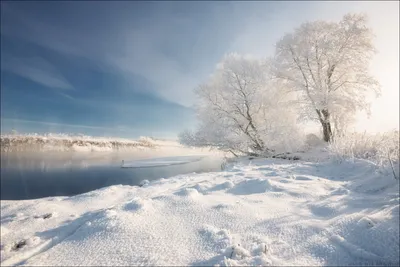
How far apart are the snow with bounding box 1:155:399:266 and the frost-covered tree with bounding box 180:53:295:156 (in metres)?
7.32

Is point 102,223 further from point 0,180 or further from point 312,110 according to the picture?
point 312,110

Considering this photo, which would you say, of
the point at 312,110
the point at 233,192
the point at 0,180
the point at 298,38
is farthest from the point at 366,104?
the point at 0,180

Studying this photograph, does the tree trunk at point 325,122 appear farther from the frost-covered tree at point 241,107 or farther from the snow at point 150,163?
the snow at point 150,163

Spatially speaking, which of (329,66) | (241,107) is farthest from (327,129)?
(241,107)

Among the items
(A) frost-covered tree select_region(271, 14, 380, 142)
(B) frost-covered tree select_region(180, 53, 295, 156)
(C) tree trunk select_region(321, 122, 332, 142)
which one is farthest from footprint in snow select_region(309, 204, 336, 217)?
(C) tree trunk select_region(321, 122, 332, 142)

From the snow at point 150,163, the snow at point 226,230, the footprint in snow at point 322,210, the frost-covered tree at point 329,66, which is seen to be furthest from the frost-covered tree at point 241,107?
the footprint in snow at point 322,210

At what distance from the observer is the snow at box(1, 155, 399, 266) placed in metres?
1.69

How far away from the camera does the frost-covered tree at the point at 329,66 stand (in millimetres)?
10219

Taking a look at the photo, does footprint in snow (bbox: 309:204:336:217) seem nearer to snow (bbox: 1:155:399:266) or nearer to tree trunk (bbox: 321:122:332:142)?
snow (bbox: 1:155:399:266)

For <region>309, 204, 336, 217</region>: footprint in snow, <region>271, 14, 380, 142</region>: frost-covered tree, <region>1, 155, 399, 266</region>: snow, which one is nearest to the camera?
<region>1, 155, 399, 266</region>: snow

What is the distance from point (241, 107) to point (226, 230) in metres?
9.29

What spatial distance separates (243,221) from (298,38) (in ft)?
35.6

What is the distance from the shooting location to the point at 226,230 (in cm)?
203

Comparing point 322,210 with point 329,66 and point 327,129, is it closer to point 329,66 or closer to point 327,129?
point 327,129
